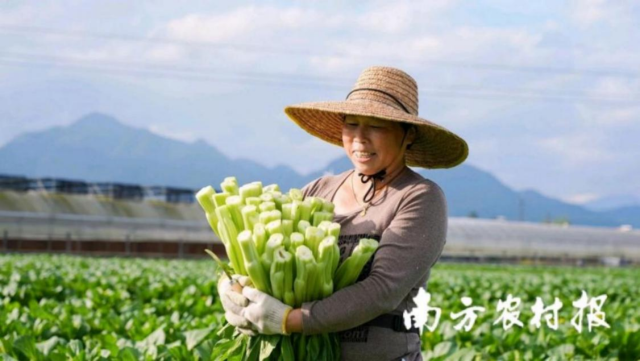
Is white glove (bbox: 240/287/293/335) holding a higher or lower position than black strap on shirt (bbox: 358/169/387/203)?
lower

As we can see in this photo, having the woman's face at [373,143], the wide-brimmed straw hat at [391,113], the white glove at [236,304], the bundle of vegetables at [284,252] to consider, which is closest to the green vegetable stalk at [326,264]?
the bundle of vegetables at [284,252]

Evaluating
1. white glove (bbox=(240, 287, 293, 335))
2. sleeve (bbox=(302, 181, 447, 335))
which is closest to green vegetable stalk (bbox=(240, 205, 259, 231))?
white glove (bbox=(240, 287, 293, 335))

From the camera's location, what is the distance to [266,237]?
9.82 feet

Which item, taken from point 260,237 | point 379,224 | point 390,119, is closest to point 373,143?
point 390,119

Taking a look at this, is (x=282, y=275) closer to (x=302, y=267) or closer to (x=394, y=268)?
(x=302, y=267)

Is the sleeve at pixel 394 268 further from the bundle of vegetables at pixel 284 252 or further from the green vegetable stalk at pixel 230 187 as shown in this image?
the green vegetable stalk at pixel 230 187

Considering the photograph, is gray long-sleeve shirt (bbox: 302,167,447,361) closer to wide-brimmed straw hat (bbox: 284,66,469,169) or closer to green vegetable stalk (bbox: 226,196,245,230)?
wide-brimmed straw hat (bbox: 284,66,469,169)

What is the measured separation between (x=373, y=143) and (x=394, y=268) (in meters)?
0.46

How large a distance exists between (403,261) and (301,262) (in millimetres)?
359

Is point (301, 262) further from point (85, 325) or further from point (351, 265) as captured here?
point (85, 325)

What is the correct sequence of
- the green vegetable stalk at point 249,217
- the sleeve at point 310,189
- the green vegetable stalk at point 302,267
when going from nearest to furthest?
the green vegetable stalk at point 302,267
the green vegetable stalk at point 249,217
the sleeve at point 310,189

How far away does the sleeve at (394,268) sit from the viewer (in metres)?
2.95

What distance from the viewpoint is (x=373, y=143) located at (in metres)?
3.18

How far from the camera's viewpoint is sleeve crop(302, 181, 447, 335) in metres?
2.95
